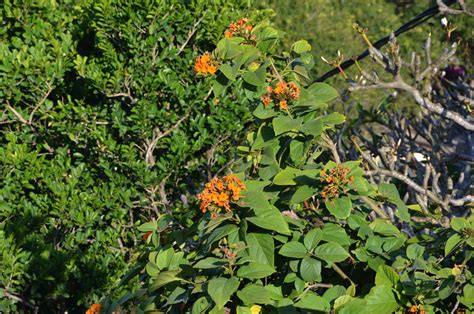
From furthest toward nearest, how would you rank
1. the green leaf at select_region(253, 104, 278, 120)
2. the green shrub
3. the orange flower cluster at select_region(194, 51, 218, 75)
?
1. the green shrub
2. the orange flower cluster at select_region(194, 51, 218, 75)
3. the green leaf at select_region(253, 104, 278, 120)

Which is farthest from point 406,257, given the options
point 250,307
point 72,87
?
point 72,87

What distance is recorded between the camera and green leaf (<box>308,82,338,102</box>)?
3008 mm

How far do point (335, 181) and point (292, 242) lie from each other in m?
0.25

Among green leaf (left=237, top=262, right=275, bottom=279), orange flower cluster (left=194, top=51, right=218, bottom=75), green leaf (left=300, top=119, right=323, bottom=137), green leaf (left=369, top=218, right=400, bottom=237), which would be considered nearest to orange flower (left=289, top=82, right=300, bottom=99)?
green leaf (left=300, top=119, right=323, bottom=137)

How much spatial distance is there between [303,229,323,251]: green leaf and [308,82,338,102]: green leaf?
22.6 inches

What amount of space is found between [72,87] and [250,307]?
299 cm

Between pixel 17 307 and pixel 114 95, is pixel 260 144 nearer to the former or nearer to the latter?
pixel 114 95

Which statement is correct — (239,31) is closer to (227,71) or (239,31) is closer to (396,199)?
(227,71)

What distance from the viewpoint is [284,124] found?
9.30 feet

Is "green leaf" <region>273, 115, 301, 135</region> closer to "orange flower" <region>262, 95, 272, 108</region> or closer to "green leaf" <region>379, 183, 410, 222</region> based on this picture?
"orange flower" <region>262, 95, 272, 108</region>

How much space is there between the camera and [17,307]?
5145mm

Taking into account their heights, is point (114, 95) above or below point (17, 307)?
above

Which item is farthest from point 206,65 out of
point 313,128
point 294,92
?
point 313,128

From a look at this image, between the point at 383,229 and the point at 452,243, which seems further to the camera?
the point at 383,229
